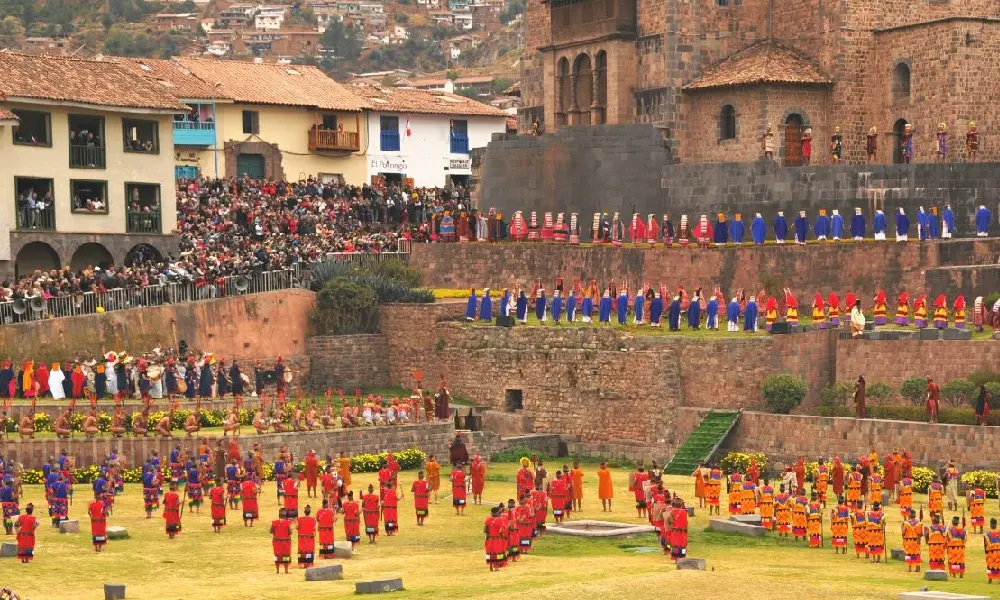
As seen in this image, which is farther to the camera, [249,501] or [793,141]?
[793,141]

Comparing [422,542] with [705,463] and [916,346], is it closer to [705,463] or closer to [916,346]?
[705,463]

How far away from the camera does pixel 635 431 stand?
2073 inches

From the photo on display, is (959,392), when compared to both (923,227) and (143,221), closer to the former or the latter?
(923,227)

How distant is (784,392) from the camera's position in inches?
1946

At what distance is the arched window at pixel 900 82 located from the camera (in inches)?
2402

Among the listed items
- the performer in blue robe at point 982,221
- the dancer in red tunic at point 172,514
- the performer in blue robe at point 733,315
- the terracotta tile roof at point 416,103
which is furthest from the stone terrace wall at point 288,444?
the terracotta tile roof at point 416,103

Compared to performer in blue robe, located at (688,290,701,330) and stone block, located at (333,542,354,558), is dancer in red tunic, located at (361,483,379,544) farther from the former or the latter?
performer in blue robe, located at (688,290,701,330)

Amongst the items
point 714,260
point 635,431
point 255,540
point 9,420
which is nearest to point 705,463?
point 635,431

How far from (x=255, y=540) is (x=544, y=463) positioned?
1356 cm

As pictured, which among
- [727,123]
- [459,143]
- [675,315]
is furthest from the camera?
[459,143]

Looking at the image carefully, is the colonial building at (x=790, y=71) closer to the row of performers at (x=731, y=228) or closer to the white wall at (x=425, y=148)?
the row of performers at (x=731, y=228)

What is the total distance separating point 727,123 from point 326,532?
98.1 feet

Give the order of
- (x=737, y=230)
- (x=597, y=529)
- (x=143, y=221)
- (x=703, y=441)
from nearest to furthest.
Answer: (x=597, y=529) < (x=703, y=441) < (x=737, y=230) < (x=143, y=221)

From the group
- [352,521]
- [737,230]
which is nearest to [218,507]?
[352,521]
